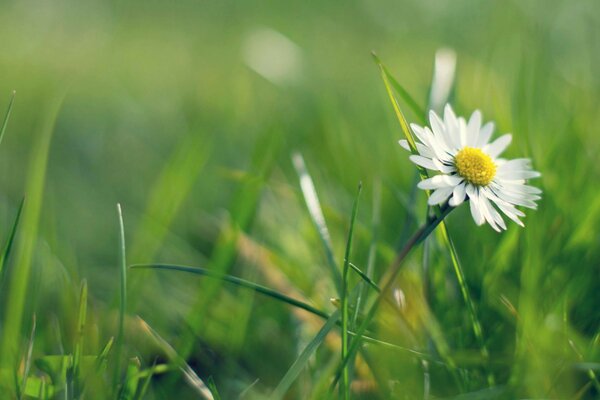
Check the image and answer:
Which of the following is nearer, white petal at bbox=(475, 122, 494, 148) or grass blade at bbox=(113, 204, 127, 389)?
grass blade at bbox=(113, 204, 127, 389)

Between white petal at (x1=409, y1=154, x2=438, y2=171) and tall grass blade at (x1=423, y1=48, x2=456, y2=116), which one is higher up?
tall grass blade at (x1=423, y1=48, x2=456, y2=116)

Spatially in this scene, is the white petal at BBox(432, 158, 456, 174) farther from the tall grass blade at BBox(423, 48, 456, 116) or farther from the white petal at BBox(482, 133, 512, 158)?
the tall grass blade at BBox(423, 48, 456, 116)

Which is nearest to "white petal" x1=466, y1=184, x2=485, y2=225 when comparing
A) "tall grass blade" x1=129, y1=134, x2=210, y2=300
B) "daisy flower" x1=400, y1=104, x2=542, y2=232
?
"daisy flower" x1=400, y1=104, x2=542, y2=232

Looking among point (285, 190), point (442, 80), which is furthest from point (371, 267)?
point (285, 190)

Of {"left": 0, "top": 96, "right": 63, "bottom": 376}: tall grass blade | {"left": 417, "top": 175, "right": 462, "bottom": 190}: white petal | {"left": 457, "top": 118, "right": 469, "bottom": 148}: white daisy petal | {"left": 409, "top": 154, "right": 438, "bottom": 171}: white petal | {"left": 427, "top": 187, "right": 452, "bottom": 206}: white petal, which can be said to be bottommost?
{"left": 0, "top": 96, "right": 63, "bottom": 376}: tall grass blade

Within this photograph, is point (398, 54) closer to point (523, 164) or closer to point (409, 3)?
point (409, 3)

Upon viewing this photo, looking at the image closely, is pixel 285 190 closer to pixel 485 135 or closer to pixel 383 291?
pixel 485 135

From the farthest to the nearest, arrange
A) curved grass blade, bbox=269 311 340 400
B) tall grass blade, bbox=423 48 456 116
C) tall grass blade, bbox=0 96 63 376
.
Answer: tall grass blade, bbox=423 48 456 116, tall grass blade, bbox=0 96 63 376, curved grass blade, bbox=269 311 340 400

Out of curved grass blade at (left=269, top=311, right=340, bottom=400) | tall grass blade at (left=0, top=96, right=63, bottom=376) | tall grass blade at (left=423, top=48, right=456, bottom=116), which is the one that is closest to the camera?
curved grass blade at (left=269, top=311, right=340, bottom=400)
